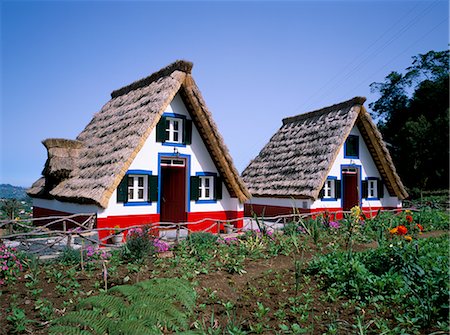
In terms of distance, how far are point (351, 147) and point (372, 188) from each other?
2.86m

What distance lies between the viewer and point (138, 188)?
13.0 m

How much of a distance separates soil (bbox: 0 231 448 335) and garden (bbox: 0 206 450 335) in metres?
0.02

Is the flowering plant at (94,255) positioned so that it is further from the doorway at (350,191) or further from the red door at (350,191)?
the red door at (350,191)

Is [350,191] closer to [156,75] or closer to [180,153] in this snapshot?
[180,153]

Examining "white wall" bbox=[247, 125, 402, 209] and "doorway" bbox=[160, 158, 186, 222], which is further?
"white wall" bbox=[247, 125, 402, 209]

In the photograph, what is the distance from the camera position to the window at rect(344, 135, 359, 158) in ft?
61.8

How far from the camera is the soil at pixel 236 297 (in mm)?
4906

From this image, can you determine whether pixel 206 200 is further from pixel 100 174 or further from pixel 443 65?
pixel 443 65

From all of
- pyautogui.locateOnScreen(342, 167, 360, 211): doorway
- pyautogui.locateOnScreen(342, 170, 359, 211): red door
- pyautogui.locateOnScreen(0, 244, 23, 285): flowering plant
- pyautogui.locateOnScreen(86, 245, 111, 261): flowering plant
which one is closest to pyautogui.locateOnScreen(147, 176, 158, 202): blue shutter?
pyautogui.locateOnScreen(86, 245, 111, 261): flowering plant

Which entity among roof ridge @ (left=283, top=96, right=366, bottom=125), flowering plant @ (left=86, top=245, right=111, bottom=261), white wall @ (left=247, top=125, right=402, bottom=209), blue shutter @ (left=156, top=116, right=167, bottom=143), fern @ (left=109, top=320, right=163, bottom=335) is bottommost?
flowering plant @ (left=86, top=245, right=111, bottom=261)

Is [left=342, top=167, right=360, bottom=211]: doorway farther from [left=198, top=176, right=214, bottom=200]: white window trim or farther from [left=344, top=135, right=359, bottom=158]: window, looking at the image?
[left=198, top=176, right=214, bottom=200]: white window trim

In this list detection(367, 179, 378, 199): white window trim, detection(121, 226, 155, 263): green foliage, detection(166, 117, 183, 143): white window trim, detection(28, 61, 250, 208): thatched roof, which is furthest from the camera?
detection(367, 179, 378, 199): white window trim

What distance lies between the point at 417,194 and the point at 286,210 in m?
17.5

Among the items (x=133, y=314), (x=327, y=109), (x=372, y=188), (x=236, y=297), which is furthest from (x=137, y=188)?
(x=372, y=188)
